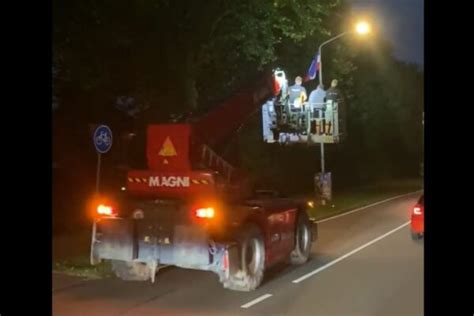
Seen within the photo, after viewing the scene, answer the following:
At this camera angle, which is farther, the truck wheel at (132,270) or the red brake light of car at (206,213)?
the truck wheel at (132,270)

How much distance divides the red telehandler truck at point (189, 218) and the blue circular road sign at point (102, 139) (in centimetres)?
177

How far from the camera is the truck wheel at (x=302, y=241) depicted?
13.6 m

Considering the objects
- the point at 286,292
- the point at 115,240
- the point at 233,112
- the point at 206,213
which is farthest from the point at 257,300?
the point at 233,112

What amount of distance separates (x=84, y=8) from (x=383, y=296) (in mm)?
11253

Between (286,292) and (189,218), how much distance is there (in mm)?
1799

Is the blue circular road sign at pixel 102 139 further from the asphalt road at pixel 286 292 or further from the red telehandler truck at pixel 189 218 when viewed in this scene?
the asphalt road at pixel 286 292

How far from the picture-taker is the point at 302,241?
1390 centimetres

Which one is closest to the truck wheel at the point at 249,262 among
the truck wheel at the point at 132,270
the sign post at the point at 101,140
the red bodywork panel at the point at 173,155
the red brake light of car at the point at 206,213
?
the red brake light of car at the point at 206,213

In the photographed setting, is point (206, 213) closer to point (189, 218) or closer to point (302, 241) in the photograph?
point (189, 218)

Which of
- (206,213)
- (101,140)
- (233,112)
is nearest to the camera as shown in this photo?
(206,213)

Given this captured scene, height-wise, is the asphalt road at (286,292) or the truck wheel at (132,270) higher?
the truck wheel at (132,270)

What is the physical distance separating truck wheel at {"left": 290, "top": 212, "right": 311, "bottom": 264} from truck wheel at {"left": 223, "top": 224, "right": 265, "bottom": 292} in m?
2.12
